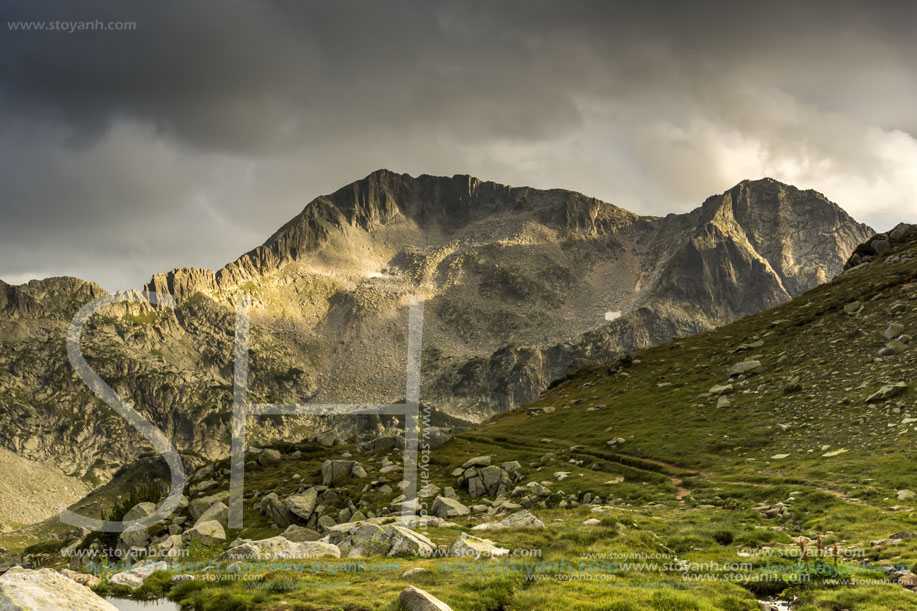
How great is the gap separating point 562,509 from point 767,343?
5691cm

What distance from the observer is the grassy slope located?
63.4 feet

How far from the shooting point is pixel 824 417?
49688 mm

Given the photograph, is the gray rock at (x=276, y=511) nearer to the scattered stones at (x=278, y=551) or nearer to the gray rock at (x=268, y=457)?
the gray rock at (x=268, y=457)

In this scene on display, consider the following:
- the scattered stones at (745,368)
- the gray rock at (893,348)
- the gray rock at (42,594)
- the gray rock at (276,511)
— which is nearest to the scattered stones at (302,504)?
the gray rock at (276,511)

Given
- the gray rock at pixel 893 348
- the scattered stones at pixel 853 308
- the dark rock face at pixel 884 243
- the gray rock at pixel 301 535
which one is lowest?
the gray rock at pixel 301 535

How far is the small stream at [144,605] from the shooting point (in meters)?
20.5

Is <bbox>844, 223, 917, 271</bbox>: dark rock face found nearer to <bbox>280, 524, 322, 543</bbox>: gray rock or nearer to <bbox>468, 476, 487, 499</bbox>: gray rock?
<bbox>468, 476, 487, 499</bbox>: gray rock

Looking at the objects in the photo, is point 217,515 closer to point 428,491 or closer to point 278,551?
point 428,491

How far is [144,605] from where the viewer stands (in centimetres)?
2112

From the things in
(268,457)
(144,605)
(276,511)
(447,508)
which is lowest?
(276,511)

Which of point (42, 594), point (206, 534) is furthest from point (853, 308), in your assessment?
point (42, 594)

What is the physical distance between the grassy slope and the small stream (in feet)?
1.94

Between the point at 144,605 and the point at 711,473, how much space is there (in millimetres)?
45020

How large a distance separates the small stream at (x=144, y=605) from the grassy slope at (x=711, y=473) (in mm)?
592
